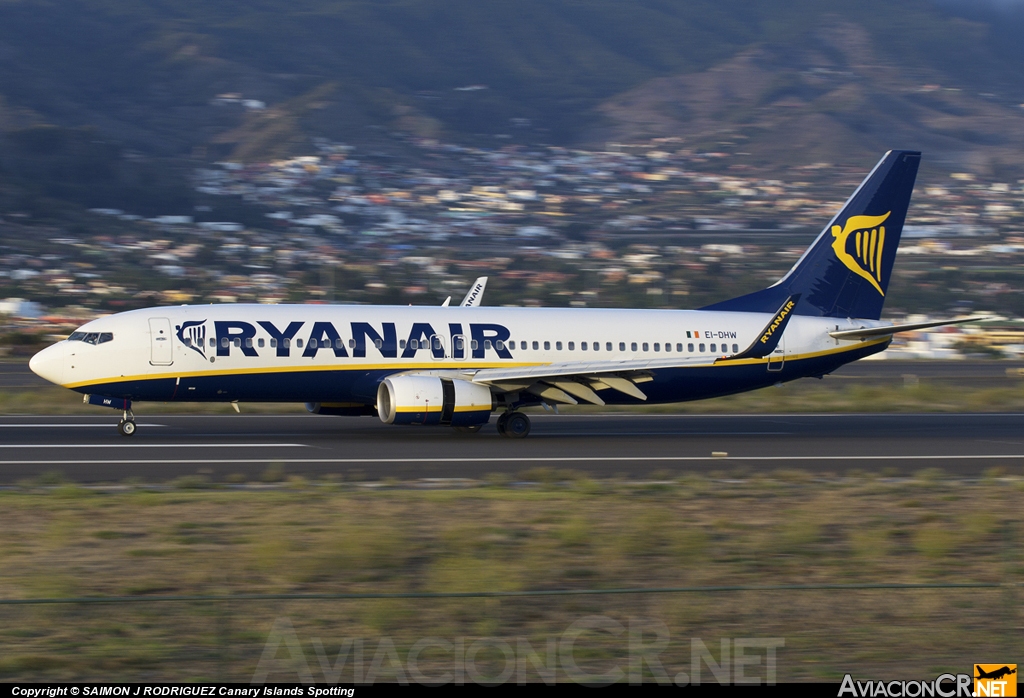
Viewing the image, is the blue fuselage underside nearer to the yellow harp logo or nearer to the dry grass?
the yellow harp logo

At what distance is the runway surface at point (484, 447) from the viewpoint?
20719 mm

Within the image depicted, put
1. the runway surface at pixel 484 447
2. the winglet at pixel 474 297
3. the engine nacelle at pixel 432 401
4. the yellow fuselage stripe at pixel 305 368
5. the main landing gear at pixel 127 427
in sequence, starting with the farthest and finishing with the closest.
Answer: the winglet at pixel 474 297, the main landing gear at pixel 127 427, the yellow fuselage stripe at pixel 305 368, the engine nacelle at pixel 432 401, the runway surface at pixel 484 447

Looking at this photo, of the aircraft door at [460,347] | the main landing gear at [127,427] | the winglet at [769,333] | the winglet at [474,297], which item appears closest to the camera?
the main landing gear at [127,427]

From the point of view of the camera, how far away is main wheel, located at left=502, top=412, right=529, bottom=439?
26766 mm

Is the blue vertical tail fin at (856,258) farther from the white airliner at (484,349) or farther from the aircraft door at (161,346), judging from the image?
the aircraft door at (161,346)

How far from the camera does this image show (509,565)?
12.4 metres

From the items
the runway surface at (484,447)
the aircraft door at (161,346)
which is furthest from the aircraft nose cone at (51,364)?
the aircraft door at (161,346)

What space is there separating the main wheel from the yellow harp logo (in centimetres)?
1039

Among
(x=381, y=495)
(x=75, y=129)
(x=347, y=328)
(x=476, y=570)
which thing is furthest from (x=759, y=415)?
(x=75, y=129)

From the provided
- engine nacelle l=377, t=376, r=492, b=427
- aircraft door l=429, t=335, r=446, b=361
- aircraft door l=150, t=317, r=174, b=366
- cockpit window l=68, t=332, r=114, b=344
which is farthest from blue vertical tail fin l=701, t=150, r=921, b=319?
cockpit window l=68, t=332, r=114, b=344

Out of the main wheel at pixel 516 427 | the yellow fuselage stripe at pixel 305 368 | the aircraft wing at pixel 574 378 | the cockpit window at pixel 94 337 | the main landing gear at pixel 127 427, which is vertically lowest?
the main wheel at pixel 516 427

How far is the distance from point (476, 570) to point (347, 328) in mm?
14969

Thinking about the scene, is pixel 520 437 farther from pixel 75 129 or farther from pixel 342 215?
pixel 75 129

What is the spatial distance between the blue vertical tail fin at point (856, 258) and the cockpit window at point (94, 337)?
15354 mm
